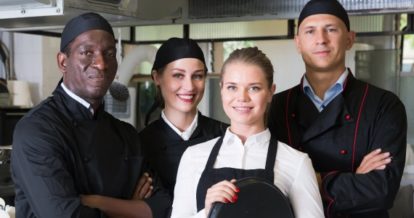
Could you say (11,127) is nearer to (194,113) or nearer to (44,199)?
(194,113)

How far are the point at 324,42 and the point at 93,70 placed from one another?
65 cm

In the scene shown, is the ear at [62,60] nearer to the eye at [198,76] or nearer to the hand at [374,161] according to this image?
the eye at [198,76]

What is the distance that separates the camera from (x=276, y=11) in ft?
6.88

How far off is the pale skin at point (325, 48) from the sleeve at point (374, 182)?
3 cm

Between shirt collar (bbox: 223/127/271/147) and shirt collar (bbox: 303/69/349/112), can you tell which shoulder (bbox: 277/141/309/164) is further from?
shirt collar (bbox: 303/69/349/112)

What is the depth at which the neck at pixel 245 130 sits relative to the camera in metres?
1.37

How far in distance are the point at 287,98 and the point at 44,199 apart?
81 centimetres

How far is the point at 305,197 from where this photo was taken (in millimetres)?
1263

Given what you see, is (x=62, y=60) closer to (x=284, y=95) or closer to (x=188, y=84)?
(x=188, y=84)

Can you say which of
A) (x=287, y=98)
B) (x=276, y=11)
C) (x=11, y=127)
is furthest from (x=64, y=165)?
(x=11, y=127)

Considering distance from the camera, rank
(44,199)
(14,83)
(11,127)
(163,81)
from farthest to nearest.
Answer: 1. (14,83)
2. (11,127)
3. (163,81)
4. (44,199)

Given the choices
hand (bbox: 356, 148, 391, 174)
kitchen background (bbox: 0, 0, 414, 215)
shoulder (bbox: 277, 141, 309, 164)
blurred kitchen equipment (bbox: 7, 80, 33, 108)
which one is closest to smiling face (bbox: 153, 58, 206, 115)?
shoulder (bbox: 277, 141, 309, 164)

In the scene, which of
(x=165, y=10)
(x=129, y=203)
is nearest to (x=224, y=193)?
(x=129, y=203)

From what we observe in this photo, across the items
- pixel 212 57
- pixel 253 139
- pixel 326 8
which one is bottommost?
pixel 253 139
